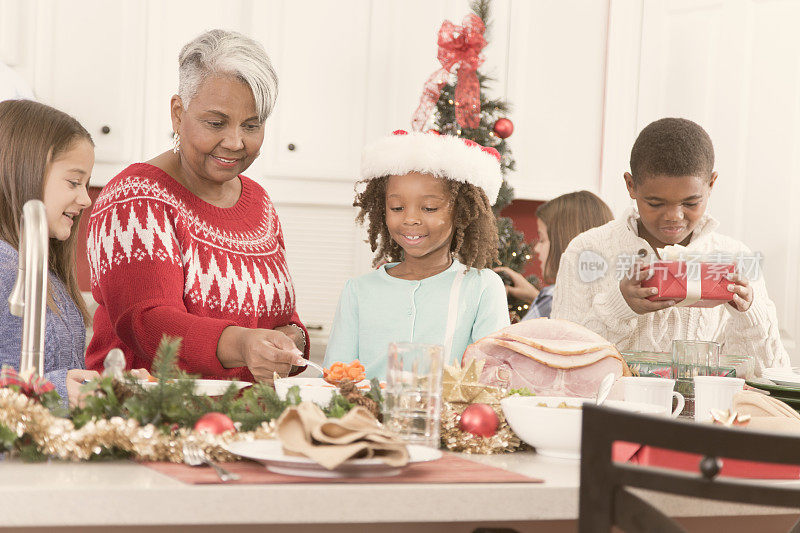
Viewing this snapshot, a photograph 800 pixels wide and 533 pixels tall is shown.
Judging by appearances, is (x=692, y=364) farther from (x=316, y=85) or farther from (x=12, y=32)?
(x=12, y=32)

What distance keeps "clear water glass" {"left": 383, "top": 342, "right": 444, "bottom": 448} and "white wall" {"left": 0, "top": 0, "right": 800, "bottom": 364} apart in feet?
9.60

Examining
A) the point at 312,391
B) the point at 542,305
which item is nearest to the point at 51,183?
the point at 312,391

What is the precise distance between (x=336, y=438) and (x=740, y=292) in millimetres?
1310

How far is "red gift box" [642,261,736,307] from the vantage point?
6.27 ft

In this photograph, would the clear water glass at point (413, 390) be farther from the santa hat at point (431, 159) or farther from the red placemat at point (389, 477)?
the santa hat at point (431, 159)

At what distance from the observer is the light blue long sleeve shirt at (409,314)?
2.20m

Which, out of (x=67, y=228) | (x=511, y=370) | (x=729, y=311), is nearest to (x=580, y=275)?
(x=729, y=311)

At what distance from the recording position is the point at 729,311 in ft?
7.33

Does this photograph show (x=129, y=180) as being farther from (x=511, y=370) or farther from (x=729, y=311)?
(x=729, y=311)

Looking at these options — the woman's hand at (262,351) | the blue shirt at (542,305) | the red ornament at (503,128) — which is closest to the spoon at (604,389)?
→ the woman's hand at (262,351)

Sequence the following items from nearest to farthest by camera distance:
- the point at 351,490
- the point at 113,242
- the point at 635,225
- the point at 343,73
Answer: the point at 351,490 < the point at 113,242 < the point at 635,225 < the point at 343,73

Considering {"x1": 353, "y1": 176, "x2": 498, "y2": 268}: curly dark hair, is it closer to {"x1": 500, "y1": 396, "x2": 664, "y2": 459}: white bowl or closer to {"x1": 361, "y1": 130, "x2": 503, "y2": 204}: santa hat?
{"x1": 361, "y1": 130, "x2": 503, "y2": 204}: santa hat

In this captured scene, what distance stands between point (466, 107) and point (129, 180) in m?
2.21

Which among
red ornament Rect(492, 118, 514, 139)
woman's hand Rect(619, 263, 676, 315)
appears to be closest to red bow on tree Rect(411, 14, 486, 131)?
red ornament Rect(492, 118, 514, 139)
